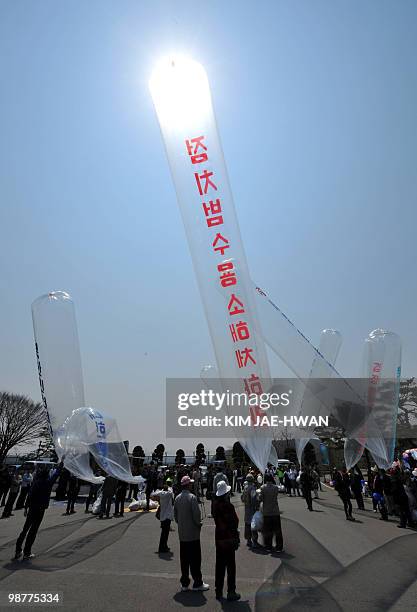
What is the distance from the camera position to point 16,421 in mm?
41562

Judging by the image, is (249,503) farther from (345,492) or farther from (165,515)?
(345,492)

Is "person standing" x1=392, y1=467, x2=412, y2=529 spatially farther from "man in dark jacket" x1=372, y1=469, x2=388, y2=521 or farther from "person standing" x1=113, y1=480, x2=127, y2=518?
"person standing" x1=113, y1=480, x2=127, y2=518

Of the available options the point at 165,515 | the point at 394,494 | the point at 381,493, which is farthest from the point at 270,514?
the point at 381,493

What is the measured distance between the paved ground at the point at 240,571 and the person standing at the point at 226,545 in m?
0.18

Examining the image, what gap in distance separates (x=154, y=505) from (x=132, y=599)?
12002 millimetres

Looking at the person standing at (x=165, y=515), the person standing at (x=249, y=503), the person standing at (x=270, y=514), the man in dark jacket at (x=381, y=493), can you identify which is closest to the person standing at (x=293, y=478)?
the man in dark jacket at (x=381, y=493)

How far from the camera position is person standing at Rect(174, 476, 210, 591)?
17.5 ft

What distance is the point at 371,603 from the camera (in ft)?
15.6

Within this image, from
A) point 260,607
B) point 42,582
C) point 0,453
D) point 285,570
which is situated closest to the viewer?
point 260,607

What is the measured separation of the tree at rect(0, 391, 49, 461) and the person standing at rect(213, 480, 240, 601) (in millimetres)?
39356

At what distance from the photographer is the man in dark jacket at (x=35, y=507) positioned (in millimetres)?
6898

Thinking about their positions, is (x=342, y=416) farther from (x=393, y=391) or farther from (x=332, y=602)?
(x=332, y=602)

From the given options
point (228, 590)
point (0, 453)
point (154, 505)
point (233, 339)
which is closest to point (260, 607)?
point (228, 590)

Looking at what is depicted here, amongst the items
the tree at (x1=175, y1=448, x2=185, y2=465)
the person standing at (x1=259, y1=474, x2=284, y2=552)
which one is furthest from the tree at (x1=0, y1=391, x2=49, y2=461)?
the person standing at (x1=259, y1=474, x2=284, y2=552)
